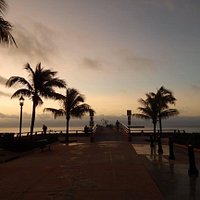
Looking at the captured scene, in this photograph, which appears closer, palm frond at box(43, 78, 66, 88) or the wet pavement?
the wet pavement

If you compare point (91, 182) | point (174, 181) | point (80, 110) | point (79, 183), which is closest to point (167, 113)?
point (80, 110)

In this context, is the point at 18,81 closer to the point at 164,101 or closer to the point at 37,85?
the point at 37,85

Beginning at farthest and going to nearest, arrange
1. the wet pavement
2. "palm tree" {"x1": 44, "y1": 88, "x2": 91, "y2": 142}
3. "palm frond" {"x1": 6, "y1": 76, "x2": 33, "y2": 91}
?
"palm tree" {"x1": 44, "y1": 88, "x2": 91, "y2": 142} < "palm frond" {"x1": 6, "y1": 76, "x2": 33, "y2": 91} < the wet pavement

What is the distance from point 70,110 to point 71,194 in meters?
29.0

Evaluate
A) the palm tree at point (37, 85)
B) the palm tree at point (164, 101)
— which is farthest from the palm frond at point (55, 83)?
the palm tree at point (164, 101)

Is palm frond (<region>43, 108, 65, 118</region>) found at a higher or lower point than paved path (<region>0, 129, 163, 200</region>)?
higher

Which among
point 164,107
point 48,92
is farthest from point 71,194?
point 164,107

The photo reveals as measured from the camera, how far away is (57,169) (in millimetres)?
14859

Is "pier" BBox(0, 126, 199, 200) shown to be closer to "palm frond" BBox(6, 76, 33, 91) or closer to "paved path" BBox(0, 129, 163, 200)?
"paved path" BBox(0, 129, 163, 200)

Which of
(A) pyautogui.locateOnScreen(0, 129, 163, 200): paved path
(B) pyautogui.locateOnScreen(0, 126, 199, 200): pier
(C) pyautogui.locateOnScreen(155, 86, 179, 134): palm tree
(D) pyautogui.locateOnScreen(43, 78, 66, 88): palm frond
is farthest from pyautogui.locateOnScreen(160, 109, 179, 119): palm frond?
(A) pyautogui.locateOnScreen(0, 129, 163, 200): paved path

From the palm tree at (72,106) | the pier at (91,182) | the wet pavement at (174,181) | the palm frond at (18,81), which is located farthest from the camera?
the palm tree at (72,106)

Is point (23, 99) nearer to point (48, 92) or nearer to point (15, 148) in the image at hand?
point (48, 92)

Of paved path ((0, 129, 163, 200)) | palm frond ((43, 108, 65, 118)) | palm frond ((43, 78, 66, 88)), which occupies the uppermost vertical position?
palm frond ((43, 78, 66, 88))

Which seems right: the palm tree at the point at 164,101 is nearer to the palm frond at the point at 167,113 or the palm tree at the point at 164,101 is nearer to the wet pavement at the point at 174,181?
the palm frond at the point at 167,113
